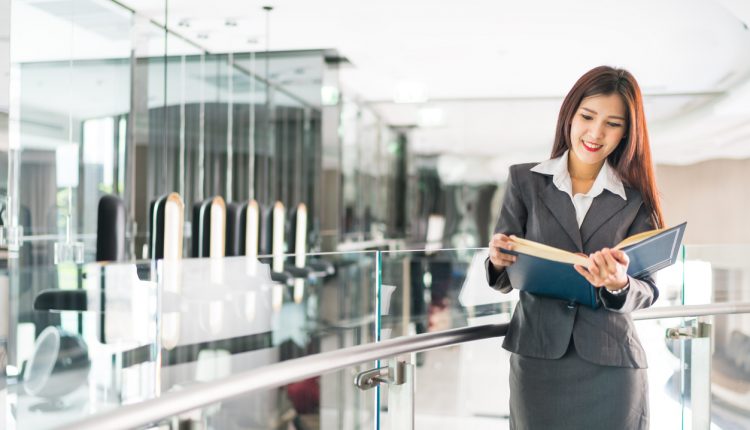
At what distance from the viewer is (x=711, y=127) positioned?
8.92 metres

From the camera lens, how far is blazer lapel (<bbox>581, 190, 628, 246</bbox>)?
1.71 m

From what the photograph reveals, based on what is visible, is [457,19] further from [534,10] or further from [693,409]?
[693,409]

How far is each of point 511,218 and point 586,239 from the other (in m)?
0.19

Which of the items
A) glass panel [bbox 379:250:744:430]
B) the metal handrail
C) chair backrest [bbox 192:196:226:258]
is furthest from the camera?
chair backrest [bbox 192:196:226:258]

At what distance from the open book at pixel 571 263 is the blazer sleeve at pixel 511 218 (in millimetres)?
77

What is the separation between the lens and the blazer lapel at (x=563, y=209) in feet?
5.60

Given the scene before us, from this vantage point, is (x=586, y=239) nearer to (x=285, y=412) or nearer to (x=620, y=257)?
(x=620, y=257)

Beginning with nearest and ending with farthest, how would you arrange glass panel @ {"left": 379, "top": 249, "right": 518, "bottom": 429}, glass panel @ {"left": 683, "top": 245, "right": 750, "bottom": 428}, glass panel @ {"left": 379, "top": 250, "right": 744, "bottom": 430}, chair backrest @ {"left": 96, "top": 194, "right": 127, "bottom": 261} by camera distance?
glass panel @ {"left": 379, "top": 249, "right": 518, "bottom": 429}
glass panel @ {"left": 379, "top": 250, "right": 744, "bottom": 430}
glass panel @ {"left": 683, "top": 245, "right": 750, "bottom": 428}
chair backrest @ {"left": 96, "top": 194, "right": 127, "bottom": 261}

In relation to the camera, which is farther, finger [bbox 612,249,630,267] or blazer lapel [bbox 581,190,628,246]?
blazer lapel [bbox 581,190,628,246]

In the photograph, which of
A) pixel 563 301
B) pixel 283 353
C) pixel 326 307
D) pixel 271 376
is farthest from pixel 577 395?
pixel 326 307

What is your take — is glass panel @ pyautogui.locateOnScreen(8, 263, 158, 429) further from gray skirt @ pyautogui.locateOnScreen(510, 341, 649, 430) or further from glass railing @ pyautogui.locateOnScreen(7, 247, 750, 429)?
gray skirt @ pyautogui.locateOnScreen(510, 341, 649, 430)

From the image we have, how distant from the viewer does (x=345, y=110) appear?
8641 millimetres

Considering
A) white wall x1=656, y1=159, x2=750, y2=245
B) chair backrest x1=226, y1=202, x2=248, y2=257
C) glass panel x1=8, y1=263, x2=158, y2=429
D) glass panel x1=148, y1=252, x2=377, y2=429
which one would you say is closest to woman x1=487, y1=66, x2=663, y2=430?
Result: glass panel x1=148, y1=252, x2=377, y2=429

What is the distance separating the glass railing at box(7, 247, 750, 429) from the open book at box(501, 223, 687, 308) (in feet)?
1.37
